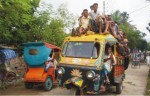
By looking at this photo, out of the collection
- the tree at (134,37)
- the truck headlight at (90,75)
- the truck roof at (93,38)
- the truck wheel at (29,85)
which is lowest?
the truck wheel at (29,85)

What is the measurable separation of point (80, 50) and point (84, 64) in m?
0.74

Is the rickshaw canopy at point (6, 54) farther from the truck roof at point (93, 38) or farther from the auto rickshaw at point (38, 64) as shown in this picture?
the truck roof at point (93, 38)

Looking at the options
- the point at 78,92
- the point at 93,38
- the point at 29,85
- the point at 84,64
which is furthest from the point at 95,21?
the point at 29,85

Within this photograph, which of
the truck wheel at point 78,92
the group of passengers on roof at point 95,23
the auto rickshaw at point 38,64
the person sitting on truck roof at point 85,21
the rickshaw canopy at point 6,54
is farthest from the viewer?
the rickshaw canopy at point 6,54

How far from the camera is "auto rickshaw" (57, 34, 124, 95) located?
33.4ft

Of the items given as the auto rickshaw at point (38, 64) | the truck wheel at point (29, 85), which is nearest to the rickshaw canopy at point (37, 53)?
the auto rickshaw at point (38, 64)

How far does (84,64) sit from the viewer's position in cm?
1049

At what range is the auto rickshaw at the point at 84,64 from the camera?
10.2m

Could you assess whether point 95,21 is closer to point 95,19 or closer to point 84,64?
point 95,19

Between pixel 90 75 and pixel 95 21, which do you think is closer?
pixel 90 75

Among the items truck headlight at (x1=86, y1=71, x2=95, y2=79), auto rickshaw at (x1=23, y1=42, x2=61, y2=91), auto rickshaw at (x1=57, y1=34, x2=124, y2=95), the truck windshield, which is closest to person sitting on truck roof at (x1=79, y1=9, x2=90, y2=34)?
auto rickshaw at (x1=57, y1=34, x2=124, y2=95)

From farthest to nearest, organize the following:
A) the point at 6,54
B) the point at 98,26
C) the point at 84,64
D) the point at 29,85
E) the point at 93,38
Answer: the point at 6,54
the point at 29,85
the point at 98,26
the point at 93,38
the point at 84,64

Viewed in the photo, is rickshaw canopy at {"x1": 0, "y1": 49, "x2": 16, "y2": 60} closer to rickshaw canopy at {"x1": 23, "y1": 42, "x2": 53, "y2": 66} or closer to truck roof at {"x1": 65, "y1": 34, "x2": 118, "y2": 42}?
rickshaw canopy at {"x1": 23, "y1": 42, "x2": 53, "y2": 66}

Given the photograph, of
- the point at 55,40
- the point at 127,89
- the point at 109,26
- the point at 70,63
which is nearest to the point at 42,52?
the point at 70,63
